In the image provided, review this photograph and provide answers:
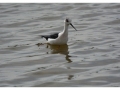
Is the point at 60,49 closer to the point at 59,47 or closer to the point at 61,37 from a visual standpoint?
the point at 59,47

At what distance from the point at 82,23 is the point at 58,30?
103 cm

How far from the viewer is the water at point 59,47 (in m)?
9.23

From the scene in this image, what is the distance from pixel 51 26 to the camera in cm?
1375

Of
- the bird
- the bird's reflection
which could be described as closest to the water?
the bird's reflection

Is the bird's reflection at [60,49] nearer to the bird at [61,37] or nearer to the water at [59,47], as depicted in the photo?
the water at [59,47]

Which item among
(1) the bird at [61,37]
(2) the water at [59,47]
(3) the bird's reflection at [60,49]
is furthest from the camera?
(1) the bird at [61,37]

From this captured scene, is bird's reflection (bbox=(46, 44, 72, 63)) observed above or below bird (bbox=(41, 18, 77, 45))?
below

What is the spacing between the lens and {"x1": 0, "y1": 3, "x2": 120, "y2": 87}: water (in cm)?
923

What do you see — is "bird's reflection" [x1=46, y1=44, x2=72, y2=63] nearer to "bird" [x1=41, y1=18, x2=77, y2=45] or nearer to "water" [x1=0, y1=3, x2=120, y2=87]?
"water" [x1=0, y1=3, x2=120, y2=87]

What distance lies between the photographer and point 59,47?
1200cm

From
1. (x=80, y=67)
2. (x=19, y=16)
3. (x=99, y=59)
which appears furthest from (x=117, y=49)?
(x=19, y=16)

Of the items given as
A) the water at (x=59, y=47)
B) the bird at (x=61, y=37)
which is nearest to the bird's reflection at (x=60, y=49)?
the water at (x=59, y=47)

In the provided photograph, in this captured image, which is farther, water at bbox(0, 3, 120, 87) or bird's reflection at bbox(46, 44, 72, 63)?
bird's reflection at bbox(46, 44, 72, 63)

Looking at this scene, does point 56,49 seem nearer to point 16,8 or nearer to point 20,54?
point 20,54
